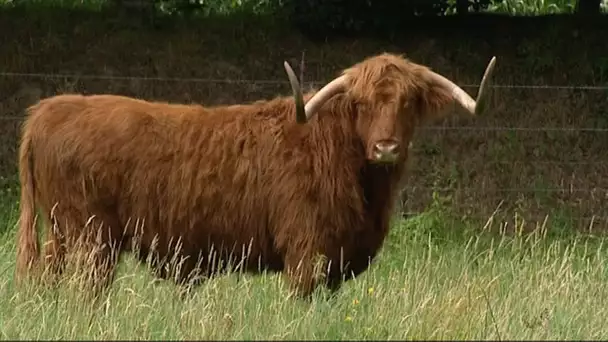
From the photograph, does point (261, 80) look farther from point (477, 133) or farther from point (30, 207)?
point (30, 207)

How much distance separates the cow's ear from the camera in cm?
671

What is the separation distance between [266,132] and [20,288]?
162 cm

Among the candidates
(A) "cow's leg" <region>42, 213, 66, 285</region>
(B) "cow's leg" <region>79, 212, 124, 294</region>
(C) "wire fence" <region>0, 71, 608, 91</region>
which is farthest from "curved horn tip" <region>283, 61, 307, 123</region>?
(C) "wire fence" <region>0, 71, 608, 91</region>

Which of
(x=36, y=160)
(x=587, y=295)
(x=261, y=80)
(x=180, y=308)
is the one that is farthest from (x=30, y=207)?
(x=261, y=80)

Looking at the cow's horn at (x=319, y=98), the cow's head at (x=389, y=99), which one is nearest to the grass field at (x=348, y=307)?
the cow's head at (x=389, y=99)

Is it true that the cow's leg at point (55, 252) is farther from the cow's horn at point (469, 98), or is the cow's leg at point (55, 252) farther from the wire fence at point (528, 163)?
the wire fence at point (528, 163)

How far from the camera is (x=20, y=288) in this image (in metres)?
6.29

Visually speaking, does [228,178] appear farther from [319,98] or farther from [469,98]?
[469,98]

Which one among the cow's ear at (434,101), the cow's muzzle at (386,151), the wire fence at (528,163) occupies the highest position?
the cow's ear at (434,101)

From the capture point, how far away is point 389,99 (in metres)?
6.42

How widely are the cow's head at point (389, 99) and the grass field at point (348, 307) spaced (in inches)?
33.0

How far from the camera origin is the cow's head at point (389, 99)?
248 inches

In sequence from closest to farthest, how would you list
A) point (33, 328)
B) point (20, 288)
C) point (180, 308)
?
point (33, 328) < point (180, 308) < point (20, 288)

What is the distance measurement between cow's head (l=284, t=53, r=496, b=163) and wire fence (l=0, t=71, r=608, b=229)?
3598 millimetres
